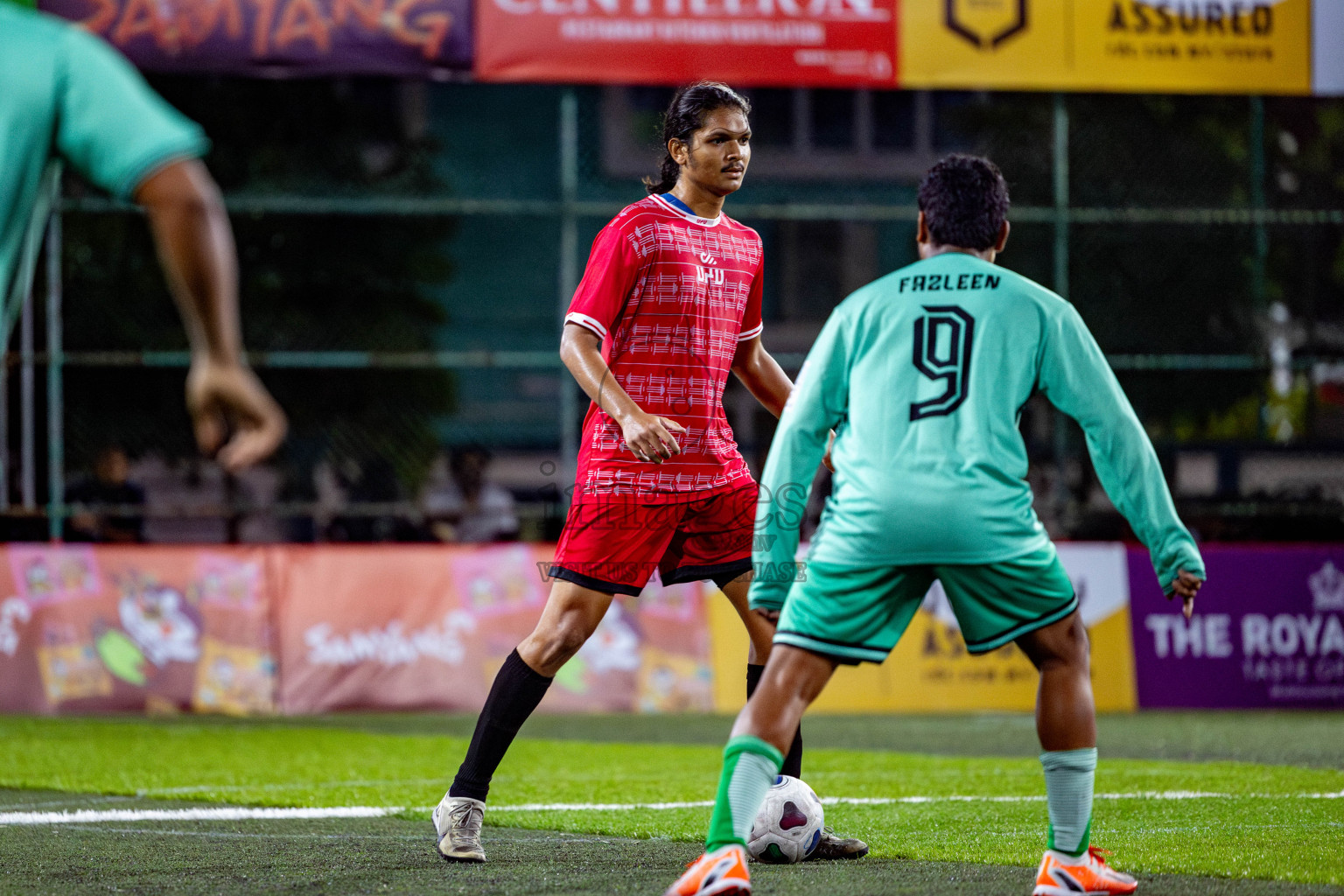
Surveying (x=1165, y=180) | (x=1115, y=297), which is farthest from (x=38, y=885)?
(x=1165, y=180)

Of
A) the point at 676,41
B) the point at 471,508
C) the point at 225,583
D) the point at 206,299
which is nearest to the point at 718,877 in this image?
the point at 206,299

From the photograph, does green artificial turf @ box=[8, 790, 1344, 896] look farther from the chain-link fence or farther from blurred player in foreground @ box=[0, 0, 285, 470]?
the chain-link fence

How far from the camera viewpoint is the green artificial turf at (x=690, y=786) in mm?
5820

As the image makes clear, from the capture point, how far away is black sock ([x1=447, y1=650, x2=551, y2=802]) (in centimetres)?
572

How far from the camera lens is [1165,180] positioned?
62.7 feet

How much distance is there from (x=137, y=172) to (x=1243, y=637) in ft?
36.7

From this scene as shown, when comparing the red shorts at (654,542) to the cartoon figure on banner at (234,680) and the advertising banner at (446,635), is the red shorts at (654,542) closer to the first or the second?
the advertising banner at (446,635)

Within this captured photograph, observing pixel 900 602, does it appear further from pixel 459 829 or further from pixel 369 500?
pixel 369 500

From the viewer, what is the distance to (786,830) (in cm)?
564

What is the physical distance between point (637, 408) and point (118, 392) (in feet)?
48.3

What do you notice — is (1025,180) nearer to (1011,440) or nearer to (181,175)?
(1011,440)

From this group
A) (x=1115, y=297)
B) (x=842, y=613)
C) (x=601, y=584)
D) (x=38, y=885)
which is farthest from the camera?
(x=1115, y=297)

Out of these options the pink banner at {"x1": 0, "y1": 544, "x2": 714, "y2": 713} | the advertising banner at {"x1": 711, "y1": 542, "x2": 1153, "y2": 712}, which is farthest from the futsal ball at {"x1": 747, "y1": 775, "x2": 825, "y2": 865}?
the advertising banner at {"x1": 711, "y1": 542, "x2": 1153, "y2": 712}

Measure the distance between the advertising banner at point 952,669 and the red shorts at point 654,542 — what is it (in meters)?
7.21
